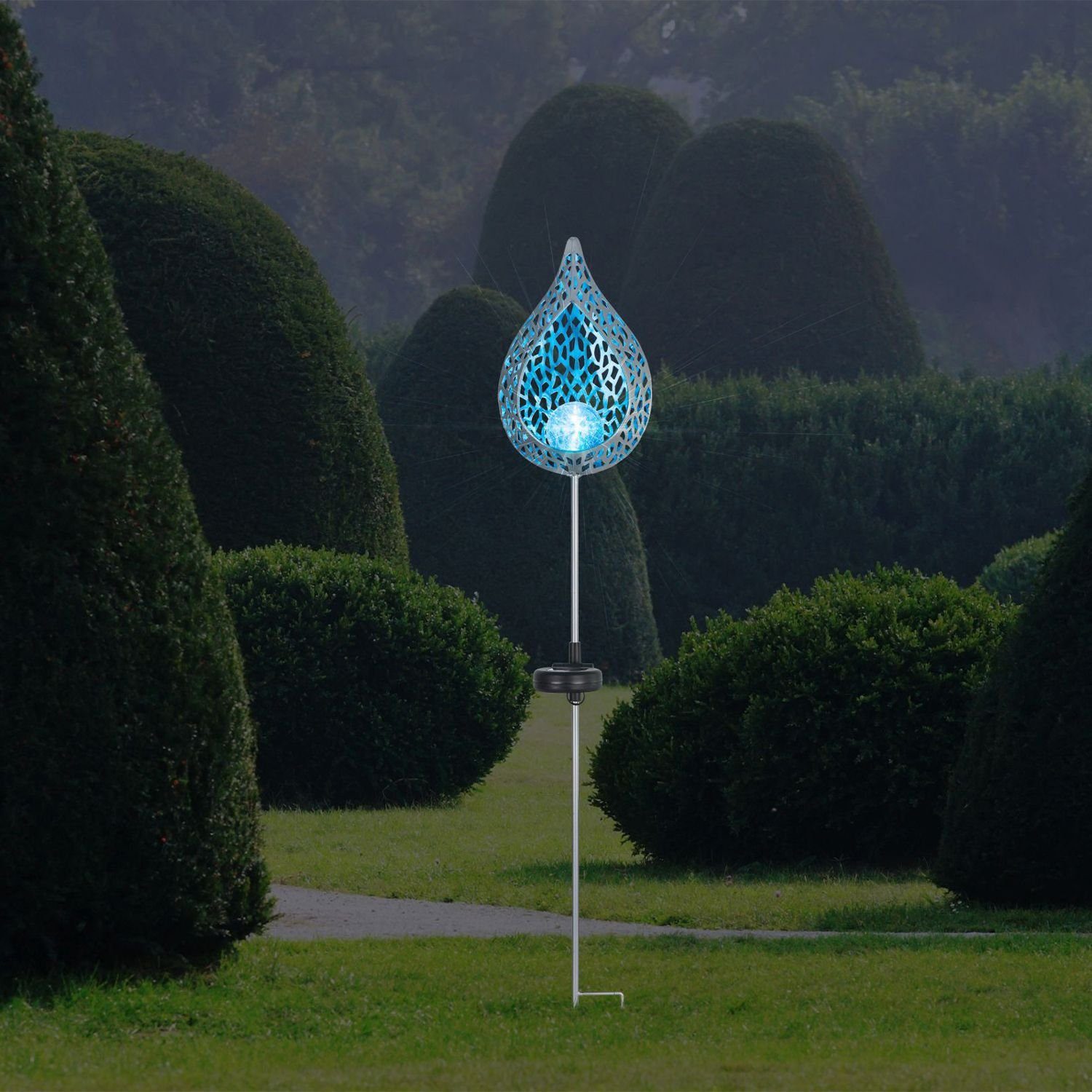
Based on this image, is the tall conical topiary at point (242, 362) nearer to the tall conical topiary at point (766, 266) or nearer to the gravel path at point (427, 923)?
the gravel path at point (427, 923)

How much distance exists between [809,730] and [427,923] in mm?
2421

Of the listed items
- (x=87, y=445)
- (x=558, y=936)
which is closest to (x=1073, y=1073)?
(x=558, y=936)

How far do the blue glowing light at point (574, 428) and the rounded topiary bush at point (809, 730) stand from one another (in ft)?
9.80

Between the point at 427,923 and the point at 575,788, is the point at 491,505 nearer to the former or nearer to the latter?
the point at 427,923

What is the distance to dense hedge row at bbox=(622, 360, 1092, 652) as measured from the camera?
25109 millimetres

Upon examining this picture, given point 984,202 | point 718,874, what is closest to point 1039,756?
point 718,874

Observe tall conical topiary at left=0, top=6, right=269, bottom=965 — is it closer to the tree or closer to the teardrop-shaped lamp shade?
the teardrop-shaped lamp shade

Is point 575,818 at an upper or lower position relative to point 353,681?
lower

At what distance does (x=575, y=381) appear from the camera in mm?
6895

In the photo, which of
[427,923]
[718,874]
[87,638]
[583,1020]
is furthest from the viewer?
[718,874]

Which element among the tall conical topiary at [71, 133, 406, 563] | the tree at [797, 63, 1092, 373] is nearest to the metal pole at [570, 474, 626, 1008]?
the tall conical topiary at [71, 133, 406, 563]

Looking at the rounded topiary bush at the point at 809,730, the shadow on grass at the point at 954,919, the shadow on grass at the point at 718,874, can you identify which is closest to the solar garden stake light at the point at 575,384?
the shadow on grass at the point at 954,919

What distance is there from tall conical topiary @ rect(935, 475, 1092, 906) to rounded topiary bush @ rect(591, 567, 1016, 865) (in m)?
1.26

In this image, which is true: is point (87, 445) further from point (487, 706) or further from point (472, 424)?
point (472, 424)
